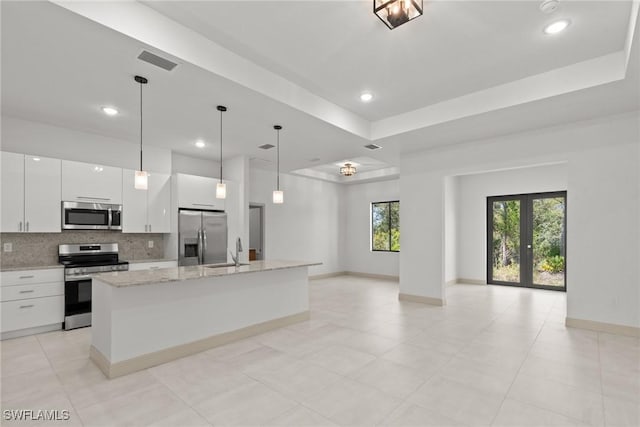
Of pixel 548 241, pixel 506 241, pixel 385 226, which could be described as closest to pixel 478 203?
pixel 506 241

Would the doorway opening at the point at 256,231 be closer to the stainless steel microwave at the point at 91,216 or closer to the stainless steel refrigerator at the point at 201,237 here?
the stainless steel refrigerator at the point at 201,237

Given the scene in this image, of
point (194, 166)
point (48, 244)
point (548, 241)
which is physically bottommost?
point (548, 241)

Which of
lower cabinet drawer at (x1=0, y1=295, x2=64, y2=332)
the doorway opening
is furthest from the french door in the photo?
lower cabinet drawer at (x1=0, y1=295, x2=64, y2=332)

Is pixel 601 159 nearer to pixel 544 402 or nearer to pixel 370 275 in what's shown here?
pixel 544 402

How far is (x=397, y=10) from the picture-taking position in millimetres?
2426

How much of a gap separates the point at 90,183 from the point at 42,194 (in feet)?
1.86

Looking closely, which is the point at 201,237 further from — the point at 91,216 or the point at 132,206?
the point at 91,216

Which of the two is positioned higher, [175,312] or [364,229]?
[364,229]

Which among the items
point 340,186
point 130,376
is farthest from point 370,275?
point 130,376

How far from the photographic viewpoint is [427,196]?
5902 mm

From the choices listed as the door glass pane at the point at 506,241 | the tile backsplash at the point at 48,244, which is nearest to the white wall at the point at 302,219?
the tile backsplash at the point at 48,244

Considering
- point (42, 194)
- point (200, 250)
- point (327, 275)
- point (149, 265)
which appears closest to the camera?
point (42, 194)

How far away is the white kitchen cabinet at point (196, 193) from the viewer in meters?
5.58

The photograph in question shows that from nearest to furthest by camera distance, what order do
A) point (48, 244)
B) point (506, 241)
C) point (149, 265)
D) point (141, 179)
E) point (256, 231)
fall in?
point (141, 179) < point (48, 244) < point (149, 265) < point (506, 241) < point (256, 231)
